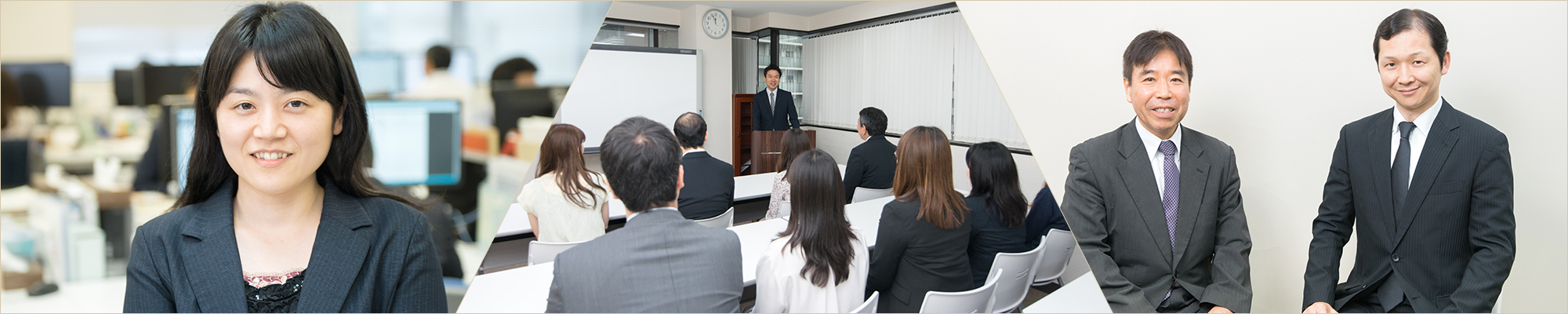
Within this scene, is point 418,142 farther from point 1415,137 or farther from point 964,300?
point 1415,137

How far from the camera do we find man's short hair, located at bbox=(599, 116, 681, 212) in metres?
0.78

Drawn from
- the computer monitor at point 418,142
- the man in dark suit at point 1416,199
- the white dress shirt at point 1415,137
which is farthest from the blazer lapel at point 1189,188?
the computer monitor at point 418,142

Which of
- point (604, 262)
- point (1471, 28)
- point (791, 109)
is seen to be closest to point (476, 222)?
point (604, 262)

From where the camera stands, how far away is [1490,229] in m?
1.23

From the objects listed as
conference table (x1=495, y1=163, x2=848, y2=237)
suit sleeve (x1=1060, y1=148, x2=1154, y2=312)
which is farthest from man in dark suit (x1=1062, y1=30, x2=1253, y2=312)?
conference table (x1=495, y1=163, x2=848, y2=237)

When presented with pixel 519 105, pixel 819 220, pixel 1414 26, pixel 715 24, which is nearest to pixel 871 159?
pixel 819 220

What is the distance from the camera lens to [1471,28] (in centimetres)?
127

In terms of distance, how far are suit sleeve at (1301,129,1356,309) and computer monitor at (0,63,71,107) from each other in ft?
11.4

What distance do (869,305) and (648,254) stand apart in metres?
0.41

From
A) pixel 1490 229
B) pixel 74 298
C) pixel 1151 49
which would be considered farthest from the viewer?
pixel 74 298

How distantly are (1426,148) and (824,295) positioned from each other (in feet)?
4.61

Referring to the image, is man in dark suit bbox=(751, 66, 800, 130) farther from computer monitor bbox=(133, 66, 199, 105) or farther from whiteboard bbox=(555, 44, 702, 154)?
computer monitor bbox=(133, 66, 199, 105)

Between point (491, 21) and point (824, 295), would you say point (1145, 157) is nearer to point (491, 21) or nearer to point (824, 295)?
point (824, 295)

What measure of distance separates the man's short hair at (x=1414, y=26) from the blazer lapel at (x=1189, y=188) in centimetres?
48
